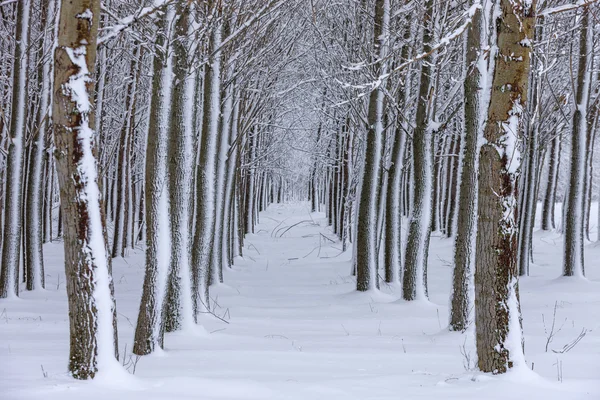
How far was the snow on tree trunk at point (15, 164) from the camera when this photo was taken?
37.3 feet

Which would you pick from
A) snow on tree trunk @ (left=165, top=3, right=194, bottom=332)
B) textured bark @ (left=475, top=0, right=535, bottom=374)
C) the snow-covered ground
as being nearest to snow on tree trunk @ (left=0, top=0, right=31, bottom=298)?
the snow-covered ground

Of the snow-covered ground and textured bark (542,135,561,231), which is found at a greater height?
textured bark (542,135,561,231)

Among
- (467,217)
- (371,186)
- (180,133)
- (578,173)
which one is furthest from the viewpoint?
(578,173)

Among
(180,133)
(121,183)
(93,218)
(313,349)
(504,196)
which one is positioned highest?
(180,133)

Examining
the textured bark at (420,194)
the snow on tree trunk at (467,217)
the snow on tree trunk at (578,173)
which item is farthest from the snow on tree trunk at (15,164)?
the snow on tree trunk at (578,173)

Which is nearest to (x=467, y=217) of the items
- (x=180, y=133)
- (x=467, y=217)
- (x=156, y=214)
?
(x=467, y=217)

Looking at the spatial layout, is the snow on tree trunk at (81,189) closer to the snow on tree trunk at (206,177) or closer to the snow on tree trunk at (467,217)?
the snow on tree trunk at (206,177)

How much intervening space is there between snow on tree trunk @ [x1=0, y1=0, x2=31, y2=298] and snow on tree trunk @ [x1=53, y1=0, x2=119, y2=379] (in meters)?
7.78

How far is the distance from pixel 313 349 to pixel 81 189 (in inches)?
150

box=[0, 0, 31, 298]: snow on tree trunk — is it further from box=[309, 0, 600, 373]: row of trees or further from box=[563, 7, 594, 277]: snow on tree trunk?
box=[563, 7, 594, 277]: snow on tree trunk

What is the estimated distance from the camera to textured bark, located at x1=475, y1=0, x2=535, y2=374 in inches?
189

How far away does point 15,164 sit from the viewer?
37.5 ft

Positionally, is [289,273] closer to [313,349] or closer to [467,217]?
[467,217]

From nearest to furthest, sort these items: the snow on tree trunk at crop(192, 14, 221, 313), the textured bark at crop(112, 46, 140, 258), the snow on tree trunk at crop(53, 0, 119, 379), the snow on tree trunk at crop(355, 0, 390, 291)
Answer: the snow on tree trunk at crop(53, 0, 119, 379) → the snow on tree trunk at crop(192, 14, 221, 313) → the snow on tree trunk at crop(355, 0, 390, 291) → the textured bark at crop(112, 46, 140, 258)
